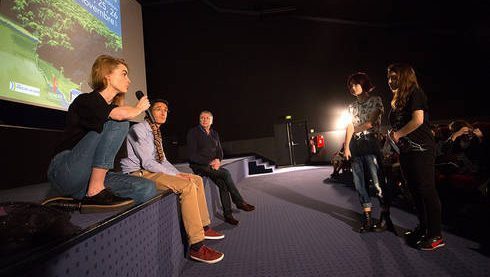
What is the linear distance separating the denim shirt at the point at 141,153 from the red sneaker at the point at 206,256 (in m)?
0.57

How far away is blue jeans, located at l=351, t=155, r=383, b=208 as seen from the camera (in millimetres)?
2078

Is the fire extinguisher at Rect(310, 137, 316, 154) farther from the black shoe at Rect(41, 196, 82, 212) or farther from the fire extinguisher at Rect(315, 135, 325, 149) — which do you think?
the black shoe at Rect(41, 196, 82, 212)

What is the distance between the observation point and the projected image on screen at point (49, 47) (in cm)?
223

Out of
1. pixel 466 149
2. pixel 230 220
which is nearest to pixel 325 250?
pixel 230 220

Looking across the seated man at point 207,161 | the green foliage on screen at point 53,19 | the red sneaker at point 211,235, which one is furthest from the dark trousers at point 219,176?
the green foliage on screen at point 53,19

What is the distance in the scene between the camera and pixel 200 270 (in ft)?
5.33

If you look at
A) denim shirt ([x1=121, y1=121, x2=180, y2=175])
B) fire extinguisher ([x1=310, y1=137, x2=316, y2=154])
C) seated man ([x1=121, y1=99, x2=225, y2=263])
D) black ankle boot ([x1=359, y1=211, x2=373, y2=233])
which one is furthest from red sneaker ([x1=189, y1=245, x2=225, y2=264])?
fire extinguisher ([x1=310, y1=137, x2=316, y2=154])

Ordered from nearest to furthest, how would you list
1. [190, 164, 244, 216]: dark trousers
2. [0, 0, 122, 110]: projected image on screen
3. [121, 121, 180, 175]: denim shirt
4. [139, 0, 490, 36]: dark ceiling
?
[121, 121, 180, 175]: denim shirt → [0, 0, 122, 110]: projected image on screen → [190, 164, 244, 216]: dark trousers → [139, 0, 490, 36]: dark ceiling

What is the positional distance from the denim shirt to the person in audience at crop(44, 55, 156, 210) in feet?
1.35

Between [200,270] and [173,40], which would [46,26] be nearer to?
[200,270]

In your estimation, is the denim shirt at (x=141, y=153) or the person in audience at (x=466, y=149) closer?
the denim shirt at (x=141, y=153)

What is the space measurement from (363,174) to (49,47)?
3366mm

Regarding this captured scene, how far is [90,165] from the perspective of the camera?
1202mm

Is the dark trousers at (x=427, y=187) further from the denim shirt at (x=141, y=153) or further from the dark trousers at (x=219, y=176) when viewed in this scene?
the dark trousers at (x=219, y=176)
